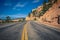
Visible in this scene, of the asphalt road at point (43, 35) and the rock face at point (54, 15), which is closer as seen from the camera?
the asphalt road at point (43, 35)

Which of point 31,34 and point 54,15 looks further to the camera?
point 54,15

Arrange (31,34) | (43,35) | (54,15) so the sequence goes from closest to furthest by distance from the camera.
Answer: (43,35)
(31,34)
(54,15)

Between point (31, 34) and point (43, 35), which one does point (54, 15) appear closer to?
point (31, 34)

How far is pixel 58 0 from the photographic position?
68000 millimetres

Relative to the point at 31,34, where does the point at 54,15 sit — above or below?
above

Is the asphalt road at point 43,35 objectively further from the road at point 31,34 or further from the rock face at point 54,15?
the rock face at point 54,15

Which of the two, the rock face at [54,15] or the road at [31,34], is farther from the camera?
the rock face at [54,15]

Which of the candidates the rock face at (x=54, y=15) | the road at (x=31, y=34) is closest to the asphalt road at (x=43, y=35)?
the road at (x=31, y=34)

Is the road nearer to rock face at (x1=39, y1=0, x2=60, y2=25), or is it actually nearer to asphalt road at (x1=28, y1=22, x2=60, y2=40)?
asphalt road at (x1=28, y1=22, x2=60, y2=40)

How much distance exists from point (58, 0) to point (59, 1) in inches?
52.5

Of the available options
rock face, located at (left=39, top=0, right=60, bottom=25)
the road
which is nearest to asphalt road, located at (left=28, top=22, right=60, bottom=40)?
the road

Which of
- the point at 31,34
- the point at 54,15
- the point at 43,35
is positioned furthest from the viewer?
the point at 54,15

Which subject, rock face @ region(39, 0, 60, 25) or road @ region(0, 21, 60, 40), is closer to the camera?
road @ region(0, 21, 60, 40)

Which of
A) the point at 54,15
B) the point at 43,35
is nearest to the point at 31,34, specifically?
the point at 43,35
